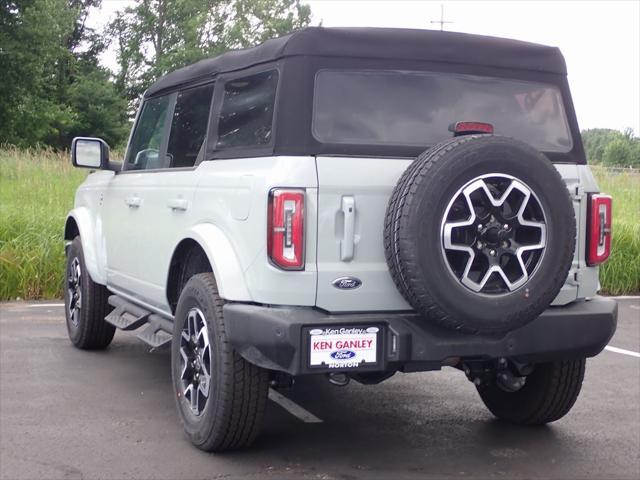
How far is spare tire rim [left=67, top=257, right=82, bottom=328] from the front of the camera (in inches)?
278

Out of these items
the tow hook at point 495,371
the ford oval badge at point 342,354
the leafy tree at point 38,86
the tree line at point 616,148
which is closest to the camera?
the ford oval badge at point 342,354

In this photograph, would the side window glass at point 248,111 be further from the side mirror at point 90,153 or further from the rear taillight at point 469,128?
the side mirror at point 90,153

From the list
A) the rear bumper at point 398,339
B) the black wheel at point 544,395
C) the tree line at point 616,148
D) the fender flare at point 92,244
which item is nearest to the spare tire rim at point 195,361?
the rear bumper at point 398,339

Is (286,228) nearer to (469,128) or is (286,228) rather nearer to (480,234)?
(480,234)

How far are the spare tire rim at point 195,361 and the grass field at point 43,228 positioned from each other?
222 inches

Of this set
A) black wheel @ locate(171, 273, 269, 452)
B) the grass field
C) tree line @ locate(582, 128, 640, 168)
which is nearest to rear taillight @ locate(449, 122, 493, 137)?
black wheel @ locate(171, 273, 269, 452)

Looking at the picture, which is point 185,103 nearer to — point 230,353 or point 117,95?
point 230,353

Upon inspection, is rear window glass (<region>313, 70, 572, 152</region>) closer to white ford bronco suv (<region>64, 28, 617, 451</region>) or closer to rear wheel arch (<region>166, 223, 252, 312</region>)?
white ford bronco suv (<region>64, 28, 617, 451</region>)

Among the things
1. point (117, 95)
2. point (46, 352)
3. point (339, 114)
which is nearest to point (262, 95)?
point (339, 114)

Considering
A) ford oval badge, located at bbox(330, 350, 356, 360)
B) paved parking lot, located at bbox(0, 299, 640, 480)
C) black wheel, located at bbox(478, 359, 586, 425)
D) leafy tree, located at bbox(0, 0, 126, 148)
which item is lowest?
paved parking lot, located at bbox(0, 299, 640, 480)

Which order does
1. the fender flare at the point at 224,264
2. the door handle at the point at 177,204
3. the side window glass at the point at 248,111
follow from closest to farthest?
the fender flare at the point at 224,264
the side window glass at the point at 248,111
the door handle at the point at 177,204

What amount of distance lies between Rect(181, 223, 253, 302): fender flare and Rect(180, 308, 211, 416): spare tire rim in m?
0.29

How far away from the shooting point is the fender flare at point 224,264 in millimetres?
4172

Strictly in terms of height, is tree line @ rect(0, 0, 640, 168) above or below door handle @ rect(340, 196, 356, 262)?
above
